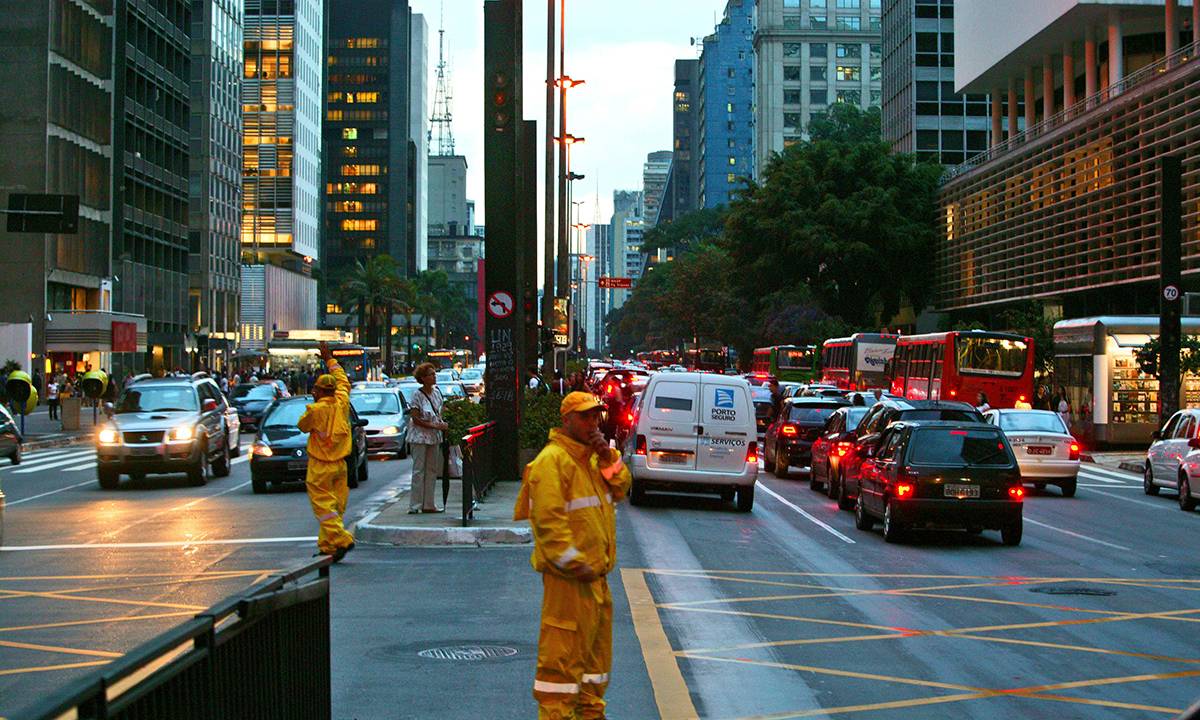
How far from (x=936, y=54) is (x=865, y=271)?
36852 millimetres

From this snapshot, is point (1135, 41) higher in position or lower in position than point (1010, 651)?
higher

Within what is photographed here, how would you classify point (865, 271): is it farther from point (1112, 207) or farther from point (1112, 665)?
point (1112, 665)

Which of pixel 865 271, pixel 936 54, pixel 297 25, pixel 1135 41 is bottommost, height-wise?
pixel 865 271

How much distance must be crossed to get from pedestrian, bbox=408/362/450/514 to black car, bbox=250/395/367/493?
5.91m

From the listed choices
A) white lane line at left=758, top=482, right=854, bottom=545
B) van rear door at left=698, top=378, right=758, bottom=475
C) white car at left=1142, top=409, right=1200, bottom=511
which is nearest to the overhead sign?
van rear door at left=698, top=378, right=758, bottom=475

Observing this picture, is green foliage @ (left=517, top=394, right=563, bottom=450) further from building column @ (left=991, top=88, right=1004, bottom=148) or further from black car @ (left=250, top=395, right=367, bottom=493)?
building column @ (left=991, top=88, right=1004, bottom=148)

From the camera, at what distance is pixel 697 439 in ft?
74.7

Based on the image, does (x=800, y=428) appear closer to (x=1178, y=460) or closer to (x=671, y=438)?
(x=1178, y=460)

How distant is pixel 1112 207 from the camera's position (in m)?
52.3

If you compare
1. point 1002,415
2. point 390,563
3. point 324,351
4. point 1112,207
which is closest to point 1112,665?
point 390,563

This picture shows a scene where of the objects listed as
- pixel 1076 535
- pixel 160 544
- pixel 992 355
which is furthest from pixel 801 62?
pixel 160 544

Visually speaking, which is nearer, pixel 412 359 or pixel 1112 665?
pixel 1112 665

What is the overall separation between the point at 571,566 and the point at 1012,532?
12.9m

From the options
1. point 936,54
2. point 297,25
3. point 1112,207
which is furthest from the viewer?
point 297,25
